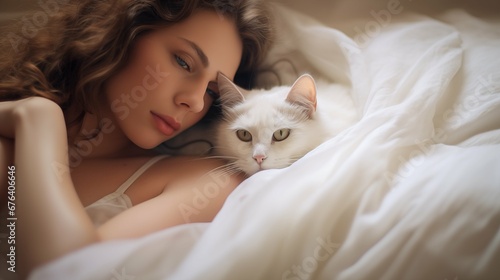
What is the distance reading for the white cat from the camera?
876mm

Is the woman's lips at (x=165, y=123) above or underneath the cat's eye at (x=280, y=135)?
above

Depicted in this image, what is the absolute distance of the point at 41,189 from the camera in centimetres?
62

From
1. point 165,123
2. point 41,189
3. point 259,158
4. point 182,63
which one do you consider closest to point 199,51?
point 182,63

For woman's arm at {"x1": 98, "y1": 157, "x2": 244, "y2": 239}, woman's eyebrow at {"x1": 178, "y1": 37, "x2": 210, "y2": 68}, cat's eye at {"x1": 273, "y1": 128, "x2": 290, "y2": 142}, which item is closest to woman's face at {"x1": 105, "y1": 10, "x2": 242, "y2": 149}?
woman's eyebrow at {"x1": 178, "y1": 37, "x2": 210, "y2": 68}

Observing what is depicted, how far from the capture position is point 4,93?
83 cm

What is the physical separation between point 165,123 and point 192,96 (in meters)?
0.09

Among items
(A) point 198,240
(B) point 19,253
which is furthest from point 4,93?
(A) point 198,240

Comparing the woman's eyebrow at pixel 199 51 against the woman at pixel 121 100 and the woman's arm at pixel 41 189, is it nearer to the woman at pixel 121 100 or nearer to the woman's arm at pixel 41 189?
the woman at pixel 121 100

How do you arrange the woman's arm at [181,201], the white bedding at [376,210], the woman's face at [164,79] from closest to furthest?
the white bedding at [376,210]
the woman's arm at [181,201]
the woman's face at [164,79]

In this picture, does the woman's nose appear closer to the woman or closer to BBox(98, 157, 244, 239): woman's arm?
the woman

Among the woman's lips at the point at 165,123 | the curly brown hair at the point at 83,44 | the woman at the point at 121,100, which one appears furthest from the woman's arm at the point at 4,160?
the woman's lips at the point at 165,123

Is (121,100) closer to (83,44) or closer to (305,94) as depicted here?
(83,44)

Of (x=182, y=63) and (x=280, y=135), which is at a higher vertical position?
(x=182, y=63)

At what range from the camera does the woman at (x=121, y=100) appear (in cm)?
70
